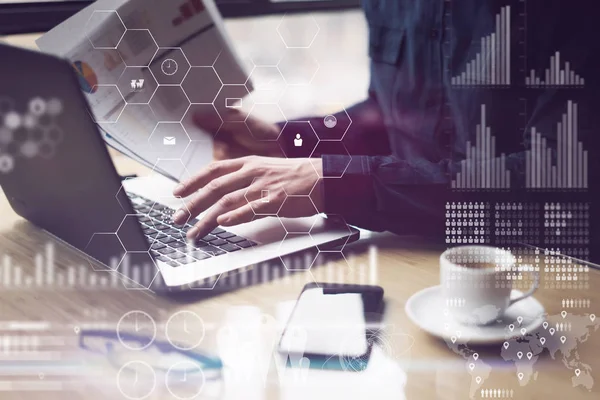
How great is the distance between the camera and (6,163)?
703 mm

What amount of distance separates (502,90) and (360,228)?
0.22m

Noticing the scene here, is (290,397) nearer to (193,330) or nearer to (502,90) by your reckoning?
(193,330)

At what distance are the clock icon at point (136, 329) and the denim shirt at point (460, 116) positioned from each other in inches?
9.6

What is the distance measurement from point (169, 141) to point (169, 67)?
4.1 inches

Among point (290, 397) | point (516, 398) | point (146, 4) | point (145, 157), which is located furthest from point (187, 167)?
point (516, 398)

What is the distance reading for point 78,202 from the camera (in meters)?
0.64
